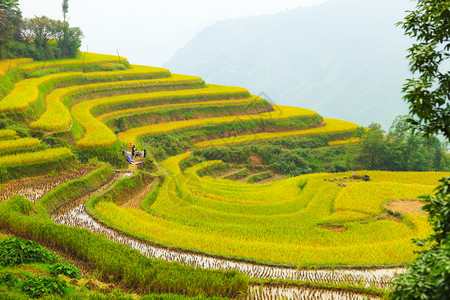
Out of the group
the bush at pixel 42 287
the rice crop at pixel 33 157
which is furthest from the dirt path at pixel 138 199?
the bush at pixel 42 287

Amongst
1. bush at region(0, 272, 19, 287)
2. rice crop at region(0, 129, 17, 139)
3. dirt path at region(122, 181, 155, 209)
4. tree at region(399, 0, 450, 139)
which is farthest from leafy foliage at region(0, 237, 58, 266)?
rice crop at region(0, 129, 17, 139)

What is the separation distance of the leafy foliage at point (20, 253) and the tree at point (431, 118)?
890 centimetres

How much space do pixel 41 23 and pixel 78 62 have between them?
19.8ft

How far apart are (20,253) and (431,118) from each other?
10.3 metres

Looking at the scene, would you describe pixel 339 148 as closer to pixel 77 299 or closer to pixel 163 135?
pixel 163 135

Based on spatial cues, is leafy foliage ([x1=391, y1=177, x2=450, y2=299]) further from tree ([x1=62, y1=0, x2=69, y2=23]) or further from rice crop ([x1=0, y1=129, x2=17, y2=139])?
tree ([x1=62, y1=0, x2=69, y2=23])

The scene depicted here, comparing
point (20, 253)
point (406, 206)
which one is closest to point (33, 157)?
point (20, 253)

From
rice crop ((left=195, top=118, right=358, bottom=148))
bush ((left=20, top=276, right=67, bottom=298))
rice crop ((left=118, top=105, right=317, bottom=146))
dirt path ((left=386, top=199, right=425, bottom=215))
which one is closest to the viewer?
bush ((left=20, top=276, right=67, bottom=298))

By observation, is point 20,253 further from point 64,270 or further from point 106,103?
point 106,103

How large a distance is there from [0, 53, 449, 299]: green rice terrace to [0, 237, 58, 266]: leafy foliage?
0.13 ft

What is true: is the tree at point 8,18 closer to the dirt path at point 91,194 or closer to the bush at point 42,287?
the dirt path at point 91,194

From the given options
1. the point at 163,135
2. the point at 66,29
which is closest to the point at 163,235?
the point at 163,135

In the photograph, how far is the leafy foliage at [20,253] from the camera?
907 cm

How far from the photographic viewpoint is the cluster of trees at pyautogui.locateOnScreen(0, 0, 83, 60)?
38.4m
